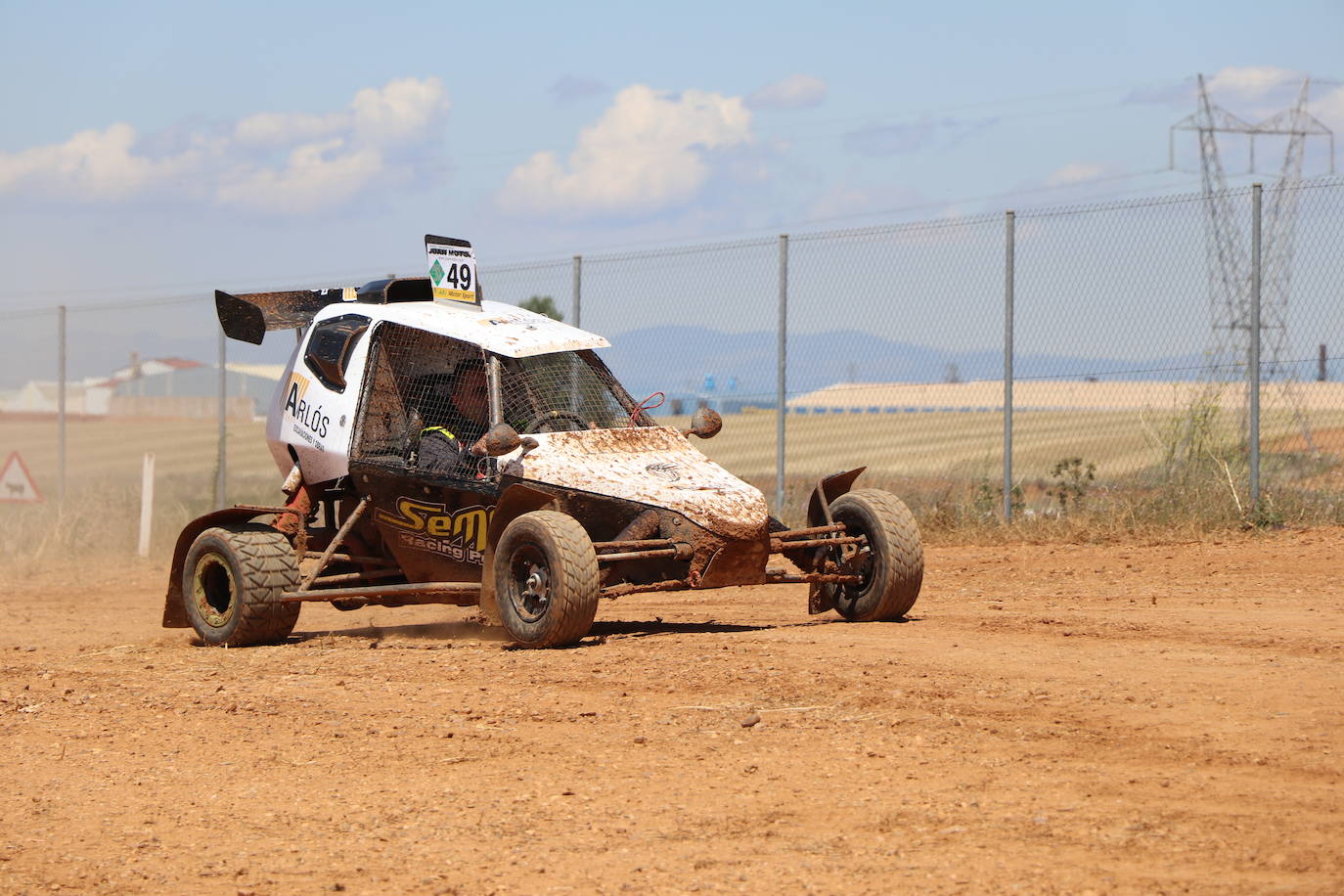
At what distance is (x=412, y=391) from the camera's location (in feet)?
34.0

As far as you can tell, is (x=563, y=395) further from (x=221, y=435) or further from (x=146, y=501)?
(x=221, y=435)

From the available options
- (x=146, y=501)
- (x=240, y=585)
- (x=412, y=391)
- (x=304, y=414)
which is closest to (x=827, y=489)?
(x=412, y=391)

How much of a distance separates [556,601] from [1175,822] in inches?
163

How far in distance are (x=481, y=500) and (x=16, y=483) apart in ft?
39.9

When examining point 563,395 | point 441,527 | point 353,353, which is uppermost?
point 353,353

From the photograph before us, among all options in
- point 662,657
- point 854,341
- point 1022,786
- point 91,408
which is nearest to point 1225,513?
point 854,341

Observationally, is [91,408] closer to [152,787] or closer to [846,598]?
[846,598]

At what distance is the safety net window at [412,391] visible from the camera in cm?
1004

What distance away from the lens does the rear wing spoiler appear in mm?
11383

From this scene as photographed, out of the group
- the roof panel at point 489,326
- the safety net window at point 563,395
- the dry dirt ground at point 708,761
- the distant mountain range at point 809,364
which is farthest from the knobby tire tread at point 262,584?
the distant mountain range at point 809,364

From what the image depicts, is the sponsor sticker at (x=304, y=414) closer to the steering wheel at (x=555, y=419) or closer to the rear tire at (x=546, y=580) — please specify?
the steering wheel at (x=555, y=419)

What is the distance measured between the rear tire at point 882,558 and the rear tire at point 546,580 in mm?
1866

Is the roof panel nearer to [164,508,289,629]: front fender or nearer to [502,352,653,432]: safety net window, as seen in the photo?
[502,352,653,432]: safety net window

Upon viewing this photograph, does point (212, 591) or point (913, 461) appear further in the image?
point (913, 461)
